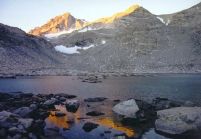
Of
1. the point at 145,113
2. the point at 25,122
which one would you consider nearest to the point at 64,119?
the point at 25,122

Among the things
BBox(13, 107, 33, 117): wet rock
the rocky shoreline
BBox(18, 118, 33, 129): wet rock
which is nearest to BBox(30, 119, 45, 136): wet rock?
the rocky shoreline

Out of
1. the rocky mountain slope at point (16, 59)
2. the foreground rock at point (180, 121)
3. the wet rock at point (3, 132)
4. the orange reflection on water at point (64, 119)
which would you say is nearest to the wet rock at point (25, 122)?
the wet rock at point (3, 132)

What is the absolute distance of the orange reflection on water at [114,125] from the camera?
36.0 meters

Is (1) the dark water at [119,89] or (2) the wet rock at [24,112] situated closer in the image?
(2) the wet rock at [24,112]

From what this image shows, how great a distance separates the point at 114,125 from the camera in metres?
39.5

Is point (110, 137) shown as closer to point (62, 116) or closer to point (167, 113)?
point (167, 113)

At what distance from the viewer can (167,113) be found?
38.4 m

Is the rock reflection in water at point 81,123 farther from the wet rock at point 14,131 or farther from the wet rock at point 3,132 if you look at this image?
the wet rock at point 3,132

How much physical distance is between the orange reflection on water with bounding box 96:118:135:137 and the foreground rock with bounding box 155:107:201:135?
11.6 ft

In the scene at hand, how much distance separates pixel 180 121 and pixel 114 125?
8465 mm

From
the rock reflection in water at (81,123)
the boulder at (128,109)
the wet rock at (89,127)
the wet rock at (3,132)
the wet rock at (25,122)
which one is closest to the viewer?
the wet rock at (3,132)

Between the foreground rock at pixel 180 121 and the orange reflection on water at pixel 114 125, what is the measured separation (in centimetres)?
354

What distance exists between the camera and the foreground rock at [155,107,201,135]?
3497 cm

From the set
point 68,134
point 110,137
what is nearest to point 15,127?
point 68,134
